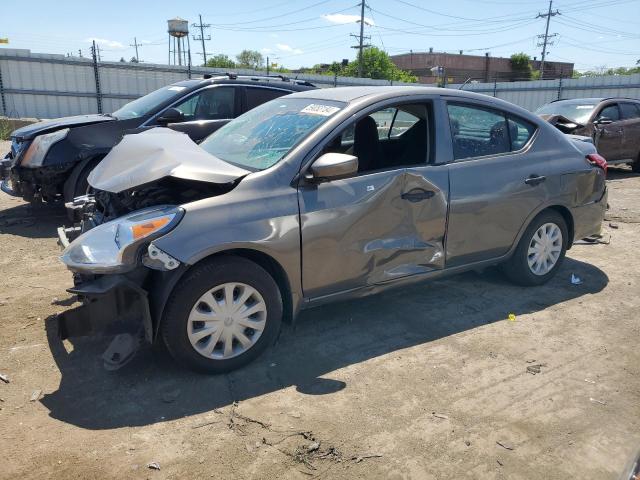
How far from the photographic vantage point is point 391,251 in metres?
3.86

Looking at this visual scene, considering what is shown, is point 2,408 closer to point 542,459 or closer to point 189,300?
point 189,300

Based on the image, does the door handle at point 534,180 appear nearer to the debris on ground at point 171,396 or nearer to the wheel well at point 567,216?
the wheel well at point 567,216

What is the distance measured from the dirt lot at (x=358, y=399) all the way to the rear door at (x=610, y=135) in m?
7.65

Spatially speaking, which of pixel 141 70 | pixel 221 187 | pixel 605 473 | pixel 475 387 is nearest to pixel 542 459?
pixel 605 473

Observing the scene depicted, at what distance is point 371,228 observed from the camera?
12.2ft

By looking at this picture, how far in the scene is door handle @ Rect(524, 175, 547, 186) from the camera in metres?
4.52

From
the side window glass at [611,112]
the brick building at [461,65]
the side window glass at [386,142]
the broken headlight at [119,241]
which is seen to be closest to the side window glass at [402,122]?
the side window glass at [386,142]

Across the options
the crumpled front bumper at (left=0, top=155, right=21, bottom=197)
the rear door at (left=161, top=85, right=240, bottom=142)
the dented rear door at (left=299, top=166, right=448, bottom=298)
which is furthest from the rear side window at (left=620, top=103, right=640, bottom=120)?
the crumpled front bumper at (left=0, top=155, right=21, bottom=197)

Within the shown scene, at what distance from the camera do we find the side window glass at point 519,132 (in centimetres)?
459

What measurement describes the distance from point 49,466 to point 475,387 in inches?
95.3

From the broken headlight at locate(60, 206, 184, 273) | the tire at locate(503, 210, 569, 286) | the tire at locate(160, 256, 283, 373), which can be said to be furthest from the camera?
the tire at locate(503, 210, 569, 286)

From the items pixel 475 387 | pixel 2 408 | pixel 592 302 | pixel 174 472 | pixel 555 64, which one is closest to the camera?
pixel 174 472

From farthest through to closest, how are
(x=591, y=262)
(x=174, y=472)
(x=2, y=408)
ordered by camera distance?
(x=591, y=262) < (x=2, y=408) < (x=174, y=472)

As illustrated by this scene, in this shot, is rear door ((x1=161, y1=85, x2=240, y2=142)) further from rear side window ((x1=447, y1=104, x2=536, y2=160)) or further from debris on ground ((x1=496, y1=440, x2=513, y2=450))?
debris on ground ((x1=496, y1=440, x2=513, y2=450))
